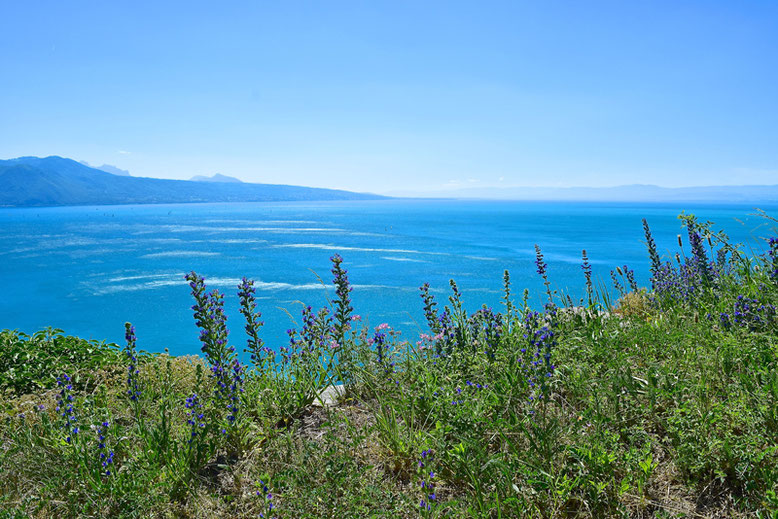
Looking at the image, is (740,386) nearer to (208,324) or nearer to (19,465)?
(208,324)

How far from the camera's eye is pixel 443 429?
2914mm

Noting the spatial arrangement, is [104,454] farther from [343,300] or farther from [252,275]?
[252,275]

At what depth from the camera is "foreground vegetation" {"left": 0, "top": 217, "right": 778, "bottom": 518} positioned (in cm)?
251

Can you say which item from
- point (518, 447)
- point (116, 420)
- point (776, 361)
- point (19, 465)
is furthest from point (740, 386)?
Result: point (19, 465)

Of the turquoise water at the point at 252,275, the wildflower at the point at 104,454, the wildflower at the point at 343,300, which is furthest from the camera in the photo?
the turquoise water at the point at 252,275

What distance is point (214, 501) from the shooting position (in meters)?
2.79

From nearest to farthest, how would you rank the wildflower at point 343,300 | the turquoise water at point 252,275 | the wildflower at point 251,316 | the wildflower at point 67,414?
the wildflower at point 67,414 < the wildflower at point 251,316 < the wildflower at point 343,300 < the turquoise water at point 252,275

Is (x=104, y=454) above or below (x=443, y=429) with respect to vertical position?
below

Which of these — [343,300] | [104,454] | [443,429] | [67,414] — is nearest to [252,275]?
[343,300]

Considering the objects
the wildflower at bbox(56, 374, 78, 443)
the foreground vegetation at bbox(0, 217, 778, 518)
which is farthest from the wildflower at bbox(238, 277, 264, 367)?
the wildflower at bbox(56, 374, 78, 443)

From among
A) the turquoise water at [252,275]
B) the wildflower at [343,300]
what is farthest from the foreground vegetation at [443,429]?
A: the turquoise water at [252,275]

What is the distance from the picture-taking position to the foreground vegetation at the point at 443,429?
251cm

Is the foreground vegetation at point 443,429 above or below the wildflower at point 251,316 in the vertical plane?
below

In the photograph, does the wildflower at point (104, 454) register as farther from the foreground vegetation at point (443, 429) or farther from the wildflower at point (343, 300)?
the wildflower at point (343, 300)
